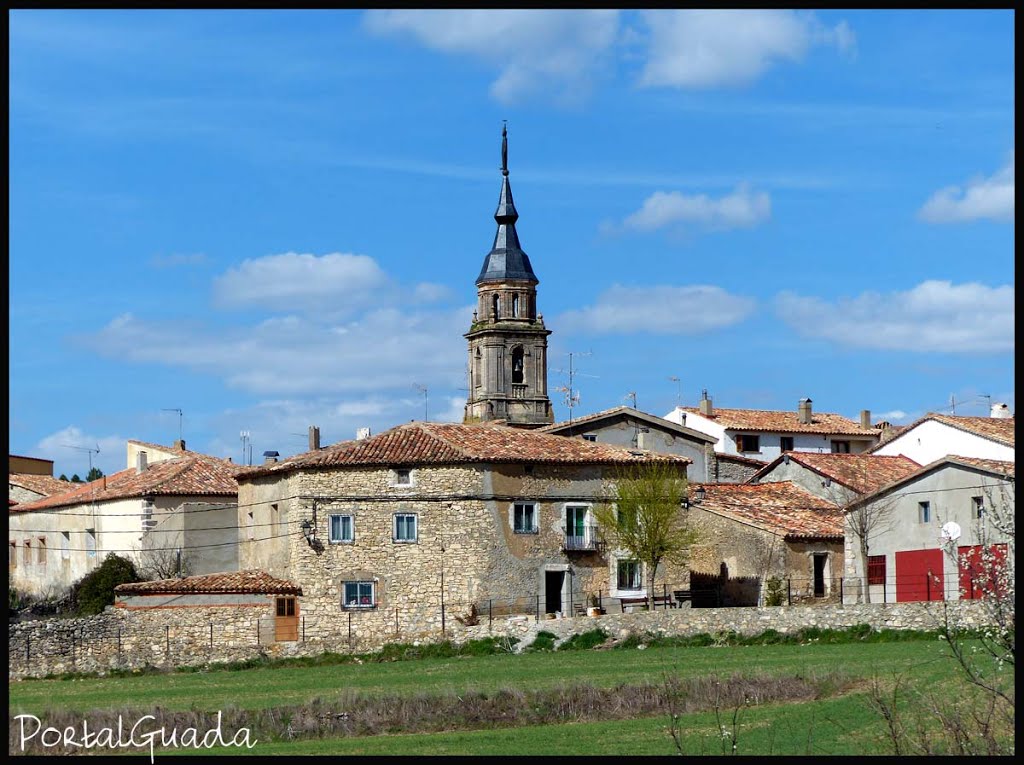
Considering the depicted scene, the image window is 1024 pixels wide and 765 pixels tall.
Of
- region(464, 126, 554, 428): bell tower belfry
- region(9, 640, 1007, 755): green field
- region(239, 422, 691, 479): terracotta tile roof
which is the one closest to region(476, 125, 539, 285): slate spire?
region(464, 126, 554, 428): bell tower belfry

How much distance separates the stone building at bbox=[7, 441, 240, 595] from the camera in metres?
53.0

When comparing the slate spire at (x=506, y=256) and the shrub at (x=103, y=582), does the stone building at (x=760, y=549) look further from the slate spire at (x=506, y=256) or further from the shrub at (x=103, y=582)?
the slate spire at (x=506, y=256)

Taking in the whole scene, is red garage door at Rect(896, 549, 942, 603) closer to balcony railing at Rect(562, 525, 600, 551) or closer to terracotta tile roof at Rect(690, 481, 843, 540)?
terracotta tile roof at Rect(690, 481, 843, 540)

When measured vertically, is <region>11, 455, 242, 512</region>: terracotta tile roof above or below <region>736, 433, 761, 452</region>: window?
below

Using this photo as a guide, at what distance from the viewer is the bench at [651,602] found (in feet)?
150

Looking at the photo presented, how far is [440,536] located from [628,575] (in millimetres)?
5660

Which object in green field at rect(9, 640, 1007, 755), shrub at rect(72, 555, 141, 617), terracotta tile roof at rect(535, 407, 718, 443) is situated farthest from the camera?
terracotta tile roof at rect(535, 407, 718, 443)

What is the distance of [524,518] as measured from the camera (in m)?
45.1

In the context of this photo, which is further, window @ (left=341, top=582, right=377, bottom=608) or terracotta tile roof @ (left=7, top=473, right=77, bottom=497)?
terracotta tile roof @ (left=7, top=473, right=77, bottom=497)

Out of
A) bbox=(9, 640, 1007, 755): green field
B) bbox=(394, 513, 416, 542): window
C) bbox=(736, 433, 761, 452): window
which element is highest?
bbox=(736, 433, 761, 452): window

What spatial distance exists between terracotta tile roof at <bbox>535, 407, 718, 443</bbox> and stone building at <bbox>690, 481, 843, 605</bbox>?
Result: 13000 mm

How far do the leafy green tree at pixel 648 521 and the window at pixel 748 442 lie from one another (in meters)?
23.7

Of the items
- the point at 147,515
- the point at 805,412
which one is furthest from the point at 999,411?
the point at 147,515

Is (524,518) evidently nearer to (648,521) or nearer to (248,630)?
(648,521)
